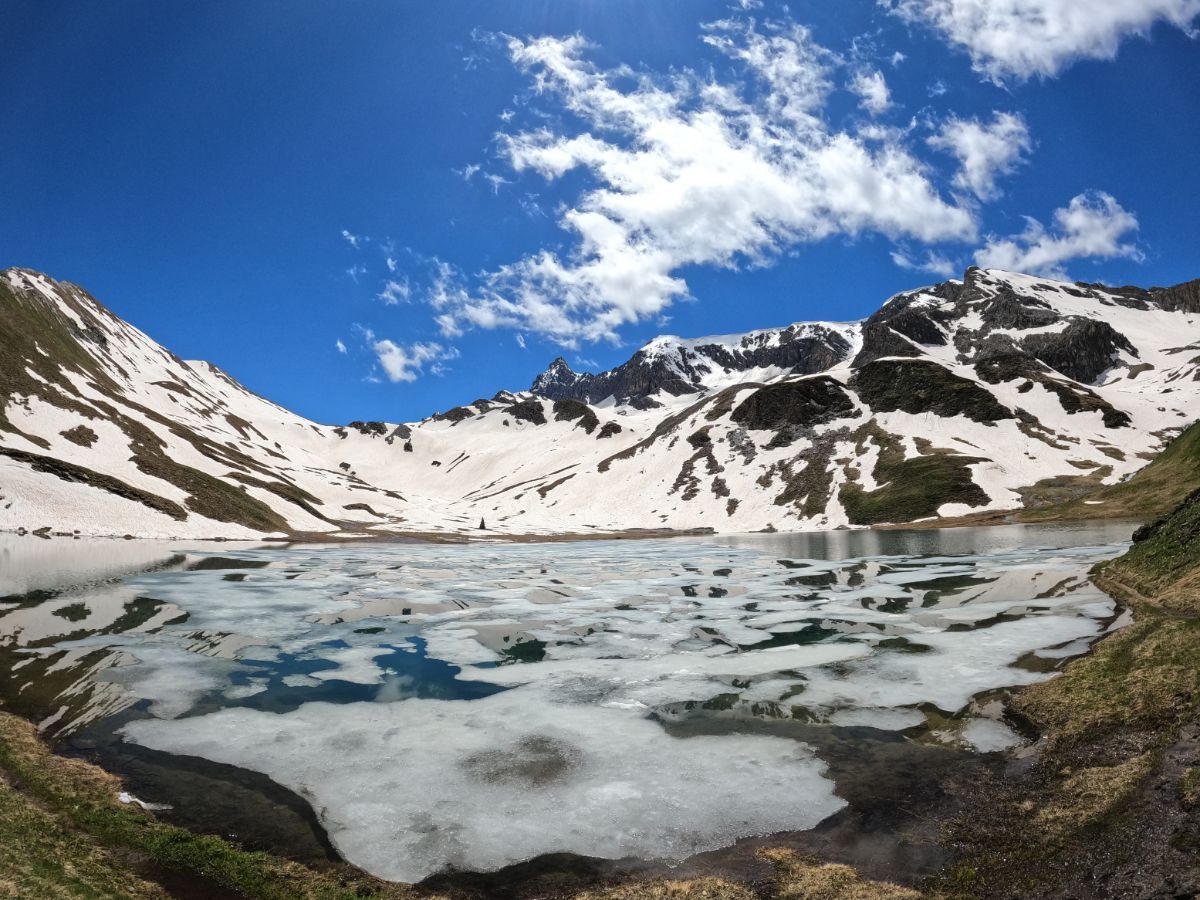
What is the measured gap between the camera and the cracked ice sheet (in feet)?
30.8

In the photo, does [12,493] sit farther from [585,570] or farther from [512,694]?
[512,694]

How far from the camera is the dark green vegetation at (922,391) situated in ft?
457

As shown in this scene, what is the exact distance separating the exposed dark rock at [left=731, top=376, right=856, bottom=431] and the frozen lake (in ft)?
399

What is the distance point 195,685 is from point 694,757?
13.8 meters

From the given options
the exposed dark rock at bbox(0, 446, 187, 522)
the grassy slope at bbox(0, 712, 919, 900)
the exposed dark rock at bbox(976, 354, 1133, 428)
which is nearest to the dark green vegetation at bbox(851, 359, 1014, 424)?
the exposed dark rock at bbox(976, 354, 1133, 428)

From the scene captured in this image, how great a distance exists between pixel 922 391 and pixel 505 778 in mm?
157726

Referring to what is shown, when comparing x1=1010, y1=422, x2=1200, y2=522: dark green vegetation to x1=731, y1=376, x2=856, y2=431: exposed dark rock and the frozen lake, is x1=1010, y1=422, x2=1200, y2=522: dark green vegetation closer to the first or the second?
the frozen lake

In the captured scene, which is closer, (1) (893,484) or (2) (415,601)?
(2) (415,601)

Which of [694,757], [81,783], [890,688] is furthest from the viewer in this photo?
[890,688]

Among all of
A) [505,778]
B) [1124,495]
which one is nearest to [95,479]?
[505,778]

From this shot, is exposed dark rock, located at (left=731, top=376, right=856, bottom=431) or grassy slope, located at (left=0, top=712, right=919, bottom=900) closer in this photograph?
grassy slope, located at (left=0, top=712, right=919, bottom=900)

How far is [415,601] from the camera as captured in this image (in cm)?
3306

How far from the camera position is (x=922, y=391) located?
482ft

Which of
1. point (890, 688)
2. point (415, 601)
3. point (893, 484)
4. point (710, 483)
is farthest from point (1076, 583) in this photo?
point (710, 483)
